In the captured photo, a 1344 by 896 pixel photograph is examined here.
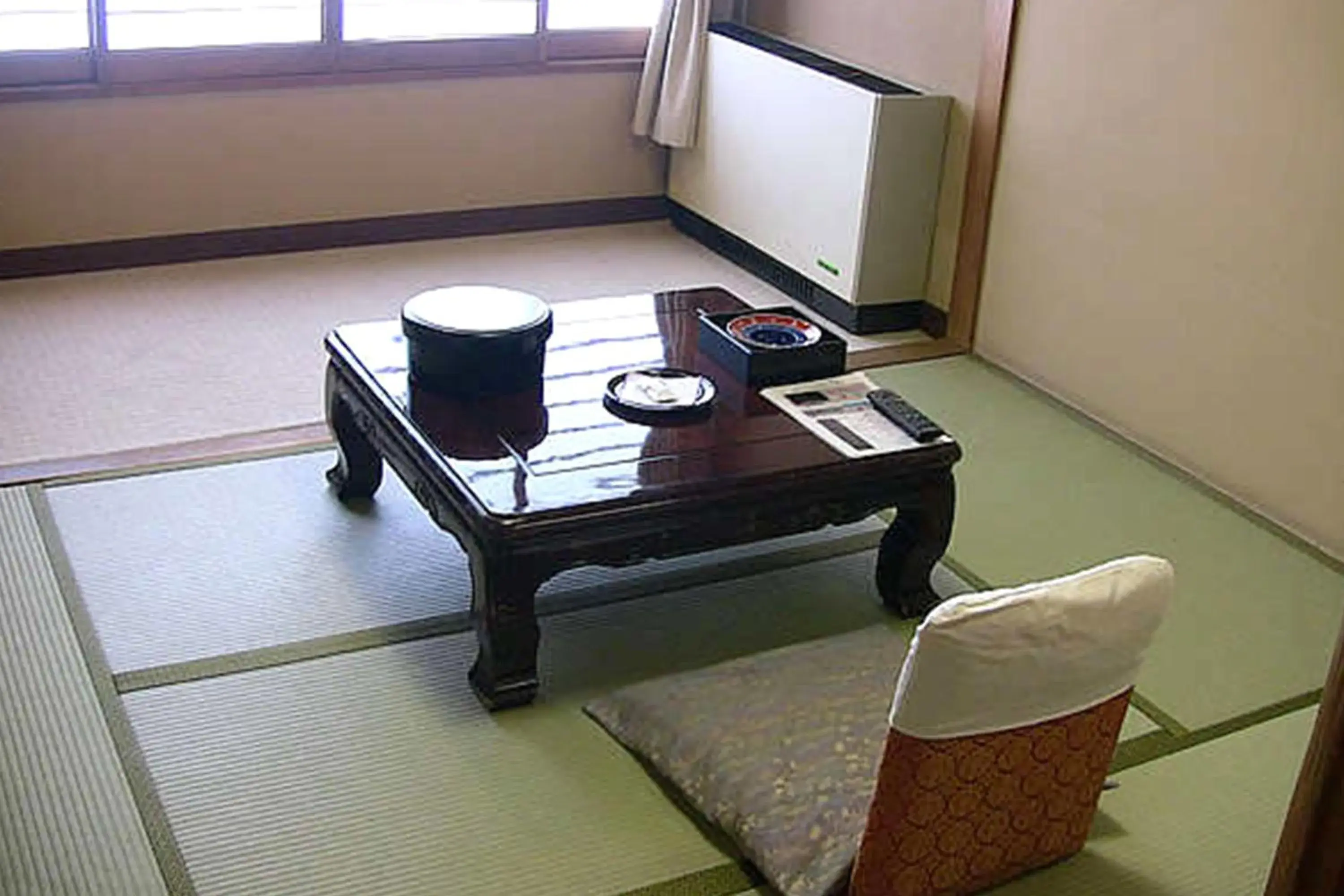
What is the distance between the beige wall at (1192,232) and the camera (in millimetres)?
3430

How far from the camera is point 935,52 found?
175 inches

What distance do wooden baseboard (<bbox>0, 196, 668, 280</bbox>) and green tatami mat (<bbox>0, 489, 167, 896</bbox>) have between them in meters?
1.77

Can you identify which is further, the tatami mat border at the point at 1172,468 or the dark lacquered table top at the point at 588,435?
the tatami mat border at the point at 1172,468

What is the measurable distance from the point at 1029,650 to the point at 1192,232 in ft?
6.19

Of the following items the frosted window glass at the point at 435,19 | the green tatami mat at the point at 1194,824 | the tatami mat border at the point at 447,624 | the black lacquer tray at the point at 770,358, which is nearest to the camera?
the green tatami mat at the point at 1194,824

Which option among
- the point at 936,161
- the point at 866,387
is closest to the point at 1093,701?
the point at 866,387

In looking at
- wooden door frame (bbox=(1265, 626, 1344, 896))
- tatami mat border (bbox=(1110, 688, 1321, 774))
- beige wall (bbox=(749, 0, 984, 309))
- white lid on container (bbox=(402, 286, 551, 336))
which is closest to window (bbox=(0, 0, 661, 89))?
beige wall (bbox=(749, 0, 984, 309))

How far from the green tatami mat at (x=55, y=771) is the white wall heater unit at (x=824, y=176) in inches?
93.4

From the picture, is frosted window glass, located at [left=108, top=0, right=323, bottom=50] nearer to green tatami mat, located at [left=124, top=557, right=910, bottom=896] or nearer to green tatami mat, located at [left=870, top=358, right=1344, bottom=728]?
green tatami mat, located at [left=870, top=358, right=1344, bottom=728]

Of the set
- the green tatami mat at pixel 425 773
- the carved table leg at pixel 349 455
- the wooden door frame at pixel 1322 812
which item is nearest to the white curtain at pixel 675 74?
the carved table leg at pixel 349 455

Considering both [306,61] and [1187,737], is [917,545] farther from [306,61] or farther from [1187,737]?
[306,61]

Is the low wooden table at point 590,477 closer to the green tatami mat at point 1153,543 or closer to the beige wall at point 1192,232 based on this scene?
the green tatami mat at point 1153,543

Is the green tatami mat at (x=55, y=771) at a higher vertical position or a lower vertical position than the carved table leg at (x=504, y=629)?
lower

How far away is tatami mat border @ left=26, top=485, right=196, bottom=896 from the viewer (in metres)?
2.33
